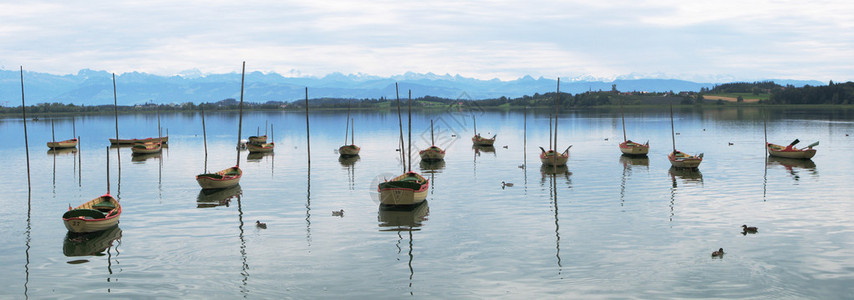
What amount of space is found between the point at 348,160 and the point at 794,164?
42.5 meters

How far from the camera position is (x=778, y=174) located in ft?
166

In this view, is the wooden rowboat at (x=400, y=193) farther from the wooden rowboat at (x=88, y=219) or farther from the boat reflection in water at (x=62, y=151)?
the boat reflection in water at (x=62, y=151)

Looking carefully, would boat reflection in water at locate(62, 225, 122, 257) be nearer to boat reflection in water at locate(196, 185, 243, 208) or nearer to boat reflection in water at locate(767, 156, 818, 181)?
boat reflection in water at locate(196, 185, 243, 208)

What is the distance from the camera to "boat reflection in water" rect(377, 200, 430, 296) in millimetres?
29953

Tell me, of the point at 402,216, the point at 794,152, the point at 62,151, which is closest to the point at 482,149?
the point at 794,152

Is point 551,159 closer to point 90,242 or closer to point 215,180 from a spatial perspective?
point 215,180

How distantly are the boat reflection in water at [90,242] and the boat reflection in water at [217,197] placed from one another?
804 centimetres

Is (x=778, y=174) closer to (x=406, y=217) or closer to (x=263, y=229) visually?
(x=406, y=217)

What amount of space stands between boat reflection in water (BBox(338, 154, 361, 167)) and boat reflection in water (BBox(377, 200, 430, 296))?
26251 mm

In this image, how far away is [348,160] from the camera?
68500 mm

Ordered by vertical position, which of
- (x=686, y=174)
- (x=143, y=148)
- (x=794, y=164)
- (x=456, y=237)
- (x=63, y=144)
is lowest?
(x=456, y=237)

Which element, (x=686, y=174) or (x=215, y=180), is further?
(x=686, y=174)

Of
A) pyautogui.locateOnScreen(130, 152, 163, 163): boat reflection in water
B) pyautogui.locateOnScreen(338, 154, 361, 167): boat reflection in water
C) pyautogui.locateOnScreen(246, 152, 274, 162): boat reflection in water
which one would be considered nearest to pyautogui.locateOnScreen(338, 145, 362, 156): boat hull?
pyautogui.locateOnScreen(338, 154, 361, 167): boat reflection in water

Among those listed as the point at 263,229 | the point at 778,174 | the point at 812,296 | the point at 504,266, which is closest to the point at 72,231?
Result: the point at 263,229
